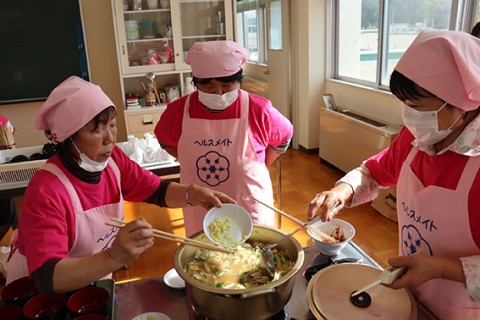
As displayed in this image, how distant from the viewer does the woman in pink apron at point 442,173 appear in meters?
0.96

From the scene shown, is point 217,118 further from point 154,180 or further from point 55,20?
point 55,20

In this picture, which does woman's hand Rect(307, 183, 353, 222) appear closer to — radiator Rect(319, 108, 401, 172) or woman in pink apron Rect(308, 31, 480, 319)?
woman in pink apron Rect(308, 31, 480, 319)

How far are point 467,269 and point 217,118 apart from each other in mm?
1262

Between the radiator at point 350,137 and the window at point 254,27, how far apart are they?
2804 millimetres

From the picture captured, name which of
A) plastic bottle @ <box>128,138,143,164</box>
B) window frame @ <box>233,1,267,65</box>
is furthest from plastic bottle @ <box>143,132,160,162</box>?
window frame @ <box>233,1,267,65</box>

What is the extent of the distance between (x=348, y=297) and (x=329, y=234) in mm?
405

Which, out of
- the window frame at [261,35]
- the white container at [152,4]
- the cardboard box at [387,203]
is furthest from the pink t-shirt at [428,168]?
the window frame at [261,35]

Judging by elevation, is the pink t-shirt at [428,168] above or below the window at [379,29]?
below

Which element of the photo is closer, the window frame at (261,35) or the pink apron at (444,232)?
the pink apron at (444,232)

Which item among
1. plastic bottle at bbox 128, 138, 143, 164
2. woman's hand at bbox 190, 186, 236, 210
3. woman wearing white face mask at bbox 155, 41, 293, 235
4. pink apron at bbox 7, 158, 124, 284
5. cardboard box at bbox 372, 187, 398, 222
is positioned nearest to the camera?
pink apron at bbox 7, 158, 124, 284

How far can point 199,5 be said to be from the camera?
182 inches

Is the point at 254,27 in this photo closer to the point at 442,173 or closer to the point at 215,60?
the point at 215,60

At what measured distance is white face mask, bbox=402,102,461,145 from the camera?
Result: 3.47 ft

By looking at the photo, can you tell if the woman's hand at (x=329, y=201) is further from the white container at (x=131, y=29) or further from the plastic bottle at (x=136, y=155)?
the white container at (x=131, y=29)
